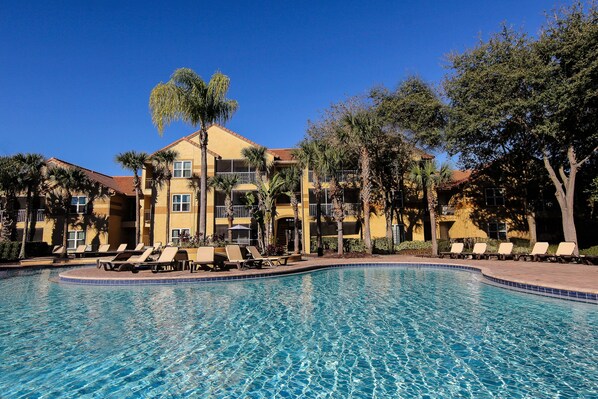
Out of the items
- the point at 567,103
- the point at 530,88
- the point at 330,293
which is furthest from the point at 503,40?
the point at 330,293

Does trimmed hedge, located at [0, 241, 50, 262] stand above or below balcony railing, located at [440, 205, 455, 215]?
below

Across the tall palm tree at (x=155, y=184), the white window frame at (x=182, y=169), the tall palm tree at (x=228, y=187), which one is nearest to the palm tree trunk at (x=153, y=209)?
the tall palm tree at (x=155, y=184)

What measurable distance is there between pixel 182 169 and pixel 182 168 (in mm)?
92

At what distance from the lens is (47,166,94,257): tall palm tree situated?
29875 millimetres

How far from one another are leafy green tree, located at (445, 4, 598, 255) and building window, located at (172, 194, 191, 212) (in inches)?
884

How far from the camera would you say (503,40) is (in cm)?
2248

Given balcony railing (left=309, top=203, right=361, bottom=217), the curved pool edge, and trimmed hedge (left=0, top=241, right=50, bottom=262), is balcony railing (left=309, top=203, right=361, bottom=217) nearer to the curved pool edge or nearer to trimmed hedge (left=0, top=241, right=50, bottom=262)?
the curved pool edge

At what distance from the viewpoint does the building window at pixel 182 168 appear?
32.7 metres

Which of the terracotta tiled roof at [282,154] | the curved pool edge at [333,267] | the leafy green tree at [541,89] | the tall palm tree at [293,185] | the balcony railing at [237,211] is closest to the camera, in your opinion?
the curved pool edge at [333,267]

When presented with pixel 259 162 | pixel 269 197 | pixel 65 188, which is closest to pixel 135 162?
pixel 65 188

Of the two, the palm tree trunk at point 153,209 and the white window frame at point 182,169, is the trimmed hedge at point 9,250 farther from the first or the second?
the white window frame at point 182,169

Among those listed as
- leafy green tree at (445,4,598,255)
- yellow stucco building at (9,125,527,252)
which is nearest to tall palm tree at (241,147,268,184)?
yellow stucco building at (9,125,527,252)

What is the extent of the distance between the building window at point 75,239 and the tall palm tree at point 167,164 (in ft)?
26.9

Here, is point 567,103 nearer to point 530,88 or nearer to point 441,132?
point 530,88
